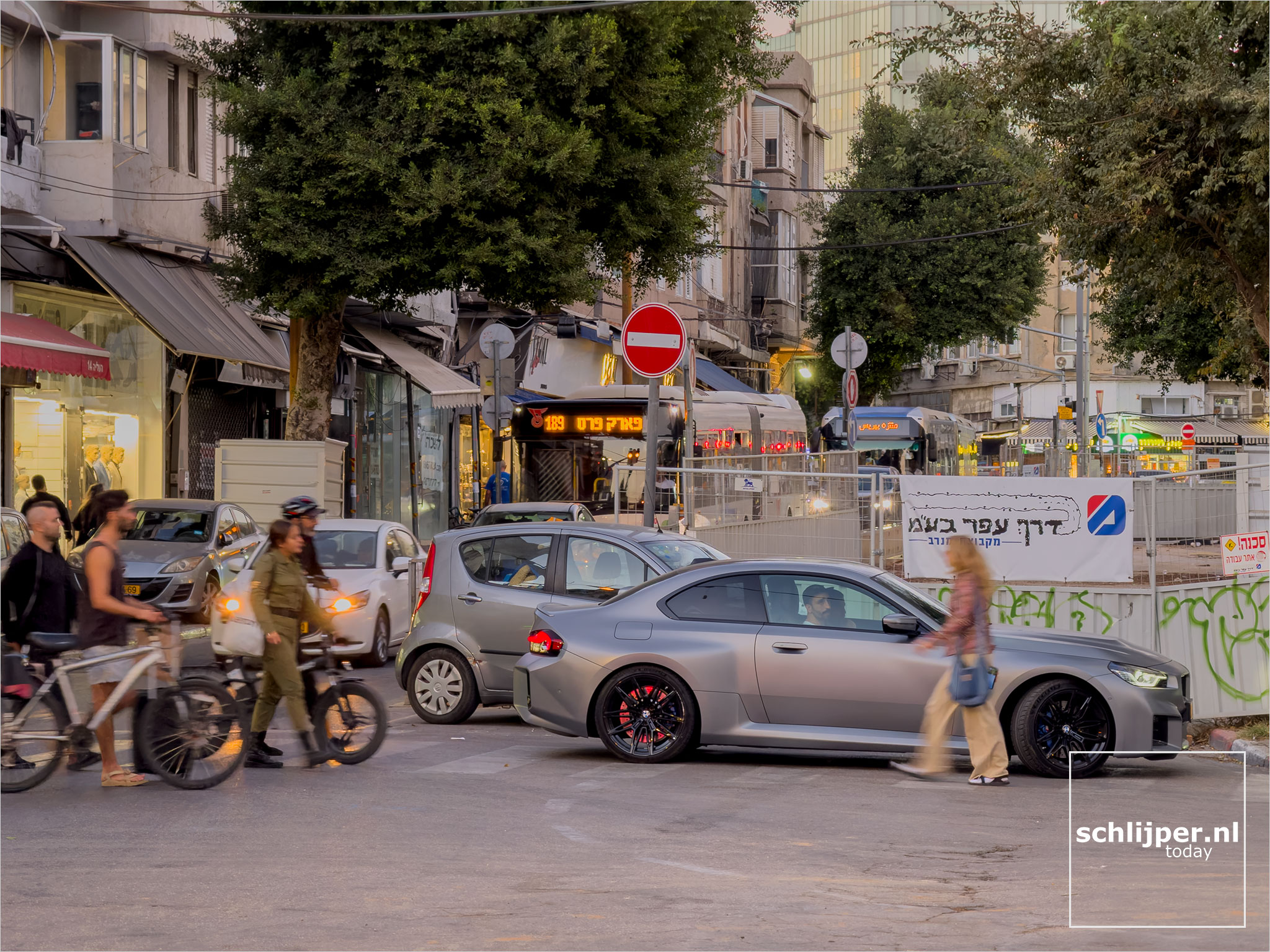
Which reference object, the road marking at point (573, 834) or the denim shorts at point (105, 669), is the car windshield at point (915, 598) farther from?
the denim shorts at point (105, 669)

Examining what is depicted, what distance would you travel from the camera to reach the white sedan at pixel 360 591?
16703 millimetres

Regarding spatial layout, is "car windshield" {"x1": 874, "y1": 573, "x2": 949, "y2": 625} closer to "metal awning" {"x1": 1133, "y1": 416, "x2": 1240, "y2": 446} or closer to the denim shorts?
the denim shorts

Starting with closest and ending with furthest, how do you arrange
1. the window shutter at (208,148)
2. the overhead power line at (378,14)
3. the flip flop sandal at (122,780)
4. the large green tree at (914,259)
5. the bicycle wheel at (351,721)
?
the flip flop sandal at (122,780), the bicycle wheel at (351,721), the overhead power line at (378,14), the window shutter at (208,148), the large green tree at (914,259)

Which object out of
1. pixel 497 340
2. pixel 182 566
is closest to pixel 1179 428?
pixel 497 340

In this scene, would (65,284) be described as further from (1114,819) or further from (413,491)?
(1114,819)

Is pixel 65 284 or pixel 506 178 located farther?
pixel 65 284

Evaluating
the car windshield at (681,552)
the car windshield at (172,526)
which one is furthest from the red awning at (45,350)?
the car windshield at (681,552)

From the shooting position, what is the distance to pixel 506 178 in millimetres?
21484

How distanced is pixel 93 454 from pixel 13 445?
209cm

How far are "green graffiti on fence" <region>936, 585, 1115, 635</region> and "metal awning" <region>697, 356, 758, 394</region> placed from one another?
1104 inches

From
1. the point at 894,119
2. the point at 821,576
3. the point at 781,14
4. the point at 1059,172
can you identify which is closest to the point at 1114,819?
the point at 821,576

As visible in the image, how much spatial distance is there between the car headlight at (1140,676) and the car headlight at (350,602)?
897 cm

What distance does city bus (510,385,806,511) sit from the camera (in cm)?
2525

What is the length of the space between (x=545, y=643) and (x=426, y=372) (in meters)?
20.6
